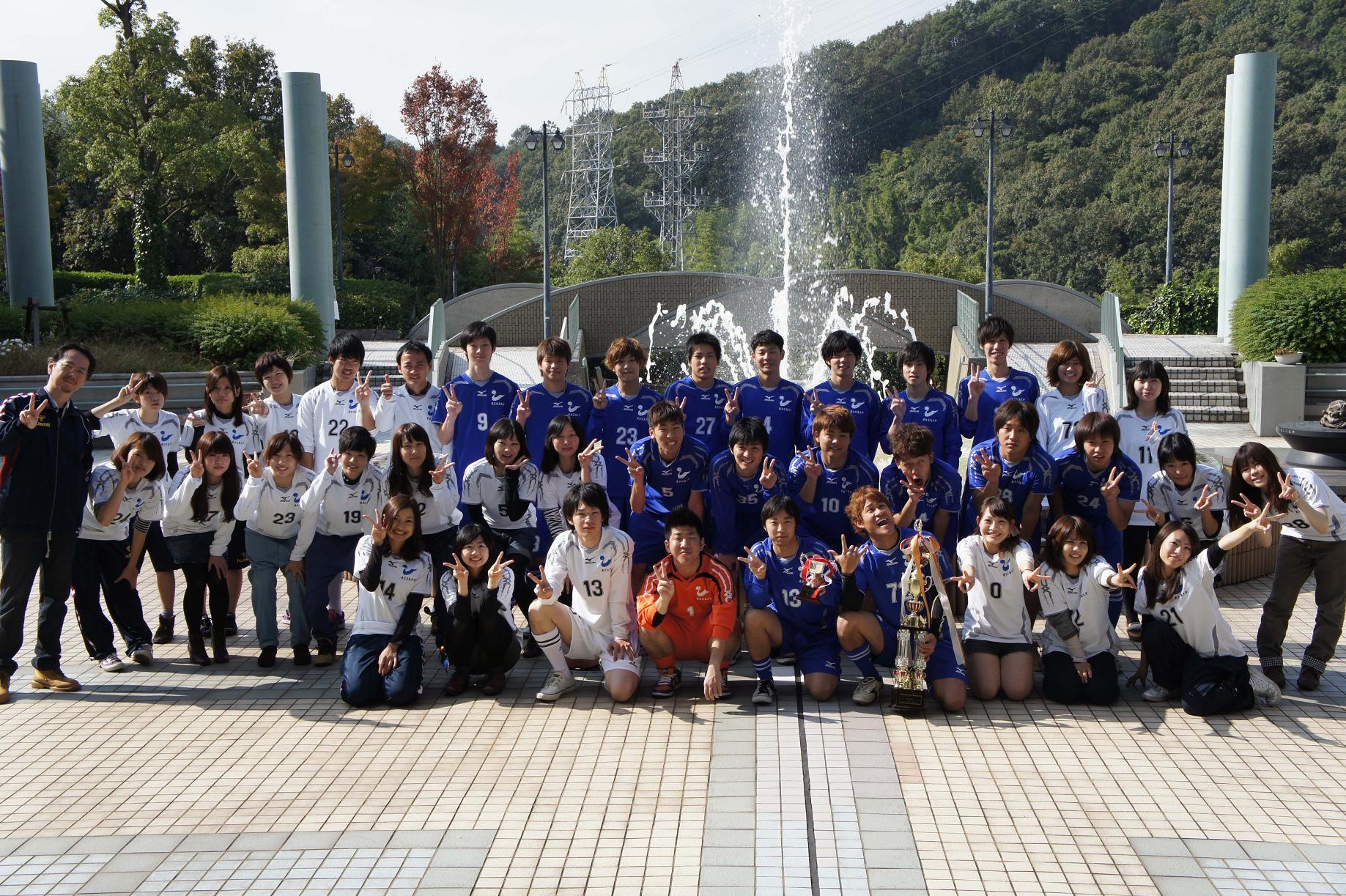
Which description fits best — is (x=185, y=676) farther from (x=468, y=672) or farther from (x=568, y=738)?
(x=568, y=738)

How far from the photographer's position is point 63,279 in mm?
31438

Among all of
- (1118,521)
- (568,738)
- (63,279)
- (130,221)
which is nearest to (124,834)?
(568,738)

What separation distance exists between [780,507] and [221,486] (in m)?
3.14

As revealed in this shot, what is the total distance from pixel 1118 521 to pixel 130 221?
34.4 meters

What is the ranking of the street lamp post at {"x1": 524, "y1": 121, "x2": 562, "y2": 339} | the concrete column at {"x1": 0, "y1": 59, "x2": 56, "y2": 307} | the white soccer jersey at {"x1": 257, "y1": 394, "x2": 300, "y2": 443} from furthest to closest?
1. the street lamp post at {"x1": 524, "y1": 121, "x2": 562, "y2": 339}
2. the concrete column at {"x1": 0, "y1": 59, "x2": 56, "y2": 307}
3. the white soccer jersey at {"x1": 257, "y1": 394, "x2": 300, "y2": 443}

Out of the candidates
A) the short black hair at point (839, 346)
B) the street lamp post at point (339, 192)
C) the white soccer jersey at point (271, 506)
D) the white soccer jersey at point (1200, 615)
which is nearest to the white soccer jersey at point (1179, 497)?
the white soccer jersey at point (1200, 615)

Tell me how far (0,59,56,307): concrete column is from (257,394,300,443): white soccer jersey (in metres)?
14.1

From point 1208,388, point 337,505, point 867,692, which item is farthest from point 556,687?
point 1208,388

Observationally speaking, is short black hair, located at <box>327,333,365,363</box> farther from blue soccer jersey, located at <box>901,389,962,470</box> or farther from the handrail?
the handrail

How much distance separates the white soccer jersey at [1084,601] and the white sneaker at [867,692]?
0.91m

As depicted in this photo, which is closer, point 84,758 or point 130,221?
point 84,758

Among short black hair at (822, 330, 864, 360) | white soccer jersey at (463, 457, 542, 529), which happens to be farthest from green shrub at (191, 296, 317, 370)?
short black hair at (822, 330, 864, 360)

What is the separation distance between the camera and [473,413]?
7.78 meters

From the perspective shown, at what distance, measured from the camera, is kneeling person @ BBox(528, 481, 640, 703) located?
238 inches
